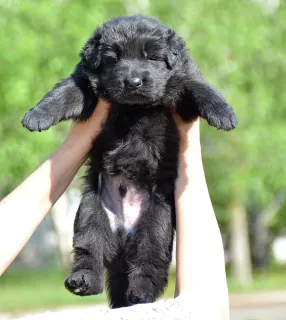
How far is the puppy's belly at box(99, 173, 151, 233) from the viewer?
353 cm

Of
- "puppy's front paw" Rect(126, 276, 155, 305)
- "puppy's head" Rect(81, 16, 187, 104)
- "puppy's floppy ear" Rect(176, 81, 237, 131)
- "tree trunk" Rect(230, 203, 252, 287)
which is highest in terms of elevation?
"tree trunk" Rect(230, 203, 252, 287)

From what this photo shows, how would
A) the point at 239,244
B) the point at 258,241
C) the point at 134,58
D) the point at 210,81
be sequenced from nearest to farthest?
the point at 134,58 < the point at 210,81 < the point at 239,244 < the point at 258,241

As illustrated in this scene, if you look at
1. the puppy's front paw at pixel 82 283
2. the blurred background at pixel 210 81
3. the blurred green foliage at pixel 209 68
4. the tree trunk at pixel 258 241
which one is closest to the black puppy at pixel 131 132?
the puppy's front paw at pixel 82 283

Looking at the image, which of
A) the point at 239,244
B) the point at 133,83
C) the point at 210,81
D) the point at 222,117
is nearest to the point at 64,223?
the point at 239,244

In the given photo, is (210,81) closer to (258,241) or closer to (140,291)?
(258,241)

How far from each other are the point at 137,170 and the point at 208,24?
1162cm

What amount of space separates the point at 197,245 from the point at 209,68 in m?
12.3

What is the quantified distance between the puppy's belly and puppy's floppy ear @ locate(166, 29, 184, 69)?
1.98 feet

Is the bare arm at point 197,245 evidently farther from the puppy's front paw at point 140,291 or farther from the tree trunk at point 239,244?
the tree trunk at point 239,244

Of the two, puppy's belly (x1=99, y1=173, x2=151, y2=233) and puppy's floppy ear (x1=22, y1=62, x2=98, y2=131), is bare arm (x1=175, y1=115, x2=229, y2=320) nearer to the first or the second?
puppy's belly (x1=99, y1=173, x2=151, y2=233)

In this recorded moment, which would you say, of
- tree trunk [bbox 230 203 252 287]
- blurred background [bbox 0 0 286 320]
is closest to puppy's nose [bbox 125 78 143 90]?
blurred background [bbox 0 0 286 320]

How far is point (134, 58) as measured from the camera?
3.51 m

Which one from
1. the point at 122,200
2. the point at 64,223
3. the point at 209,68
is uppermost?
the point at 209,68

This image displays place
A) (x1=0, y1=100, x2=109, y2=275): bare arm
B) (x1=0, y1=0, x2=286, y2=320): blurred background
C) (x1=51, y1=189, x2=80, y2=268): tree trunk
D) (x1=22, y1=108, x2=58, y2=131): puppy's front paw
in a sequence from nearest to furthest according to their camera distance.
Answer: (x1=0, y1=100, x2=109, y2=275): bare arm < (x1=22, y1=108, x2=58, y2=131): puppy's front paw < (x1=0, y1=0, x2=286, y2=320): blurred background < (x1=51, y1=189, x2=80, y2=268): tree trunk
